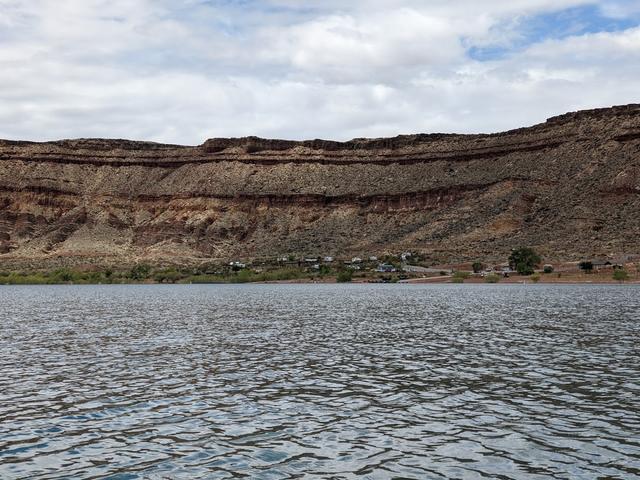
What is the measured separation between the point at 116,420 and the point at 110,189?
176 m

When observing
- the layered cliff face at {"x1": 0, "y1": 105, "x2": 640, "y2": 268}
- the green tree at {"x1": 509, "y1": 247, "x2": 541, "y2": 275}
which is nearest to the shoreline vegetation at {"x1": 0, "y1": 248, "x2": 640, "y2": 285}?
the green tree at {"x1": 509, "y1": 247, "x2": 541, "y2": 275}

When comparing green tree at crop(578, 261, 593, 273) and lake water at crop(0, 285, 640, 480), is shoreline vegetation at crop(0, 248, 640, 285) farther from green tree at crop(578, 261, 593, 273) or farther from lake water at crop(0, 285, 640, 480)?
lake water at crop(0, 285, 640, 480)

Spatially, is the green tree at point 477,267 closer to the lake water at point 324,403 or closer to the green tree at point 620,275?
the green tree at point 620,275

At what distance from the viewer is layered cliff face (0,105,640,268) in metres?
133

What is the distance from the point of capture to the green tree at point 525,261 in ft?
350

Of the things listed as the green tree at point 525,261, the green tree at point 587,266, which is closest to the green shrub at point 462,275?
the green tree at point 525,261

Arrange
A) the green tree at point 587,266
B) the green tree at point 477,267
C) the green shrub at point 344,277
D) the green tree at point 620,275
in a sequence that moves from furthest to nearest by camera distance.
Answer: the green shrub at point 344,277 → the green tree at point 477,267 → the green tree at point 587,266 → the green tree at point 620,275

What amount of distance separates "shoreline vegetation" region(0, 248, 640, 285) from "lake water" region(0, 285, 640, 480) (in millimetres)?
68054

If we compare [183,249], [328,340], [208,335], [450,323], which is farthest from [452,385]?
[183,249]

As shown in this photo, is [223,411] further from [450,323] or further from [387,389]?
[450,323]

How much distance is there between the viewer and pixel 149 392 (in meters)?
21.5

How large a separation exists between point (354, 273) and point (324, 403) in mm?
105777

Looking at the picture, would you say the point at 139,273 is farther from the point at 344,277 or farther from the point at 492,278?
the point at 492,278

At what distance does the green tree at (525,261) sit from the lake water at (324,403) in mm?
68108
